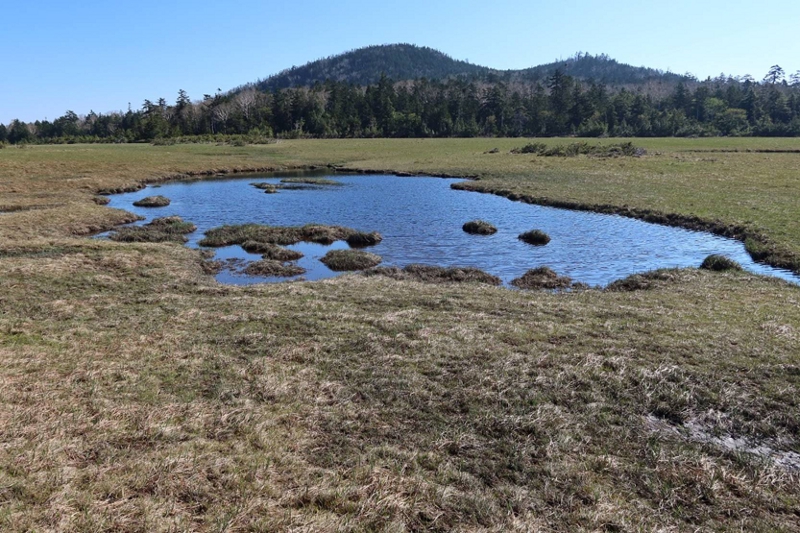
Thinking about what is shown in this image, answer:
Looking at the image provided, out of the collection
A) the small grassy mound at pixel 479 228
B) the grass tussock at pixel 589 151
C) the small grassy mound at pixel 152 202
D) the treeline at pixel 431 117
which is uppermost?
the treeline at pixel 431 117

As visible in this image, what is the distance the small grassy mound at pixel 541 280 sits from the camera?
78.6 ft

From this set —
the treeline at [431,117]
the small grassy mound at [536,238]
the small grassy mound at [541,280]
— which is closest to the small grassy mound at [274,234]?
the small grassy mound at [536,238]

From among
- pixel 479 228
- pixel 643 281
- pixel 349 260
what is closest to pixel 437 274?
pixel 349 260

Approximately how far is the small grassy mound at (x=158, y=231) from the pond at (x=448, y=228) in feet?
3.32

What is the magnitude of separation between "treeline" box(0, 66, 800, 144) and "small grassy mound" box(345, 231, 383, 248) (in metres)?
129

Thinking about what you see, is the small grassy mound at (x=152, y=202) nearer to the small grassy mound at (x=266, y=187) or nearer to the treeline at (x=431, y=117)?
the small grassy mound at (x=266, y=187)

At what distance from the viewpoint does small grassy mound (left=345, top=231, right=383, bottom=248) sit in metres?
33.9

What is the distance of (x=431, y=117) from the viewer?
170 meters

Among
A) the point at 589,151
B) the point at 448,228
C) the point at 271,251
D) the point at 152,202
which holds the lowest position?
the point at 271,251

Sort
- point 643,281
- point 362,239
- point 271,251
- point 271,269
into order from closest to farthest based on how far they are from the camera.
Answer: point 643,281, point 271,269, point 271,251, point 362,239

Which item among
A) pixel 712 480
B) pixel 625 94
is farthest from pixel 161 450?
pixel 625 94

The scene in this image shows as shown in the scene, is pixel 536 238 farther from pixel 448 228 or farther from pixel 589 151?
pixel 589 151

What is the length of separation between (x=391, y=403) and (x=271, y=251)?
68.4 feet

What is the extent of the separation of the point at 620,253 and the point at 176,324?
83.1 ft
